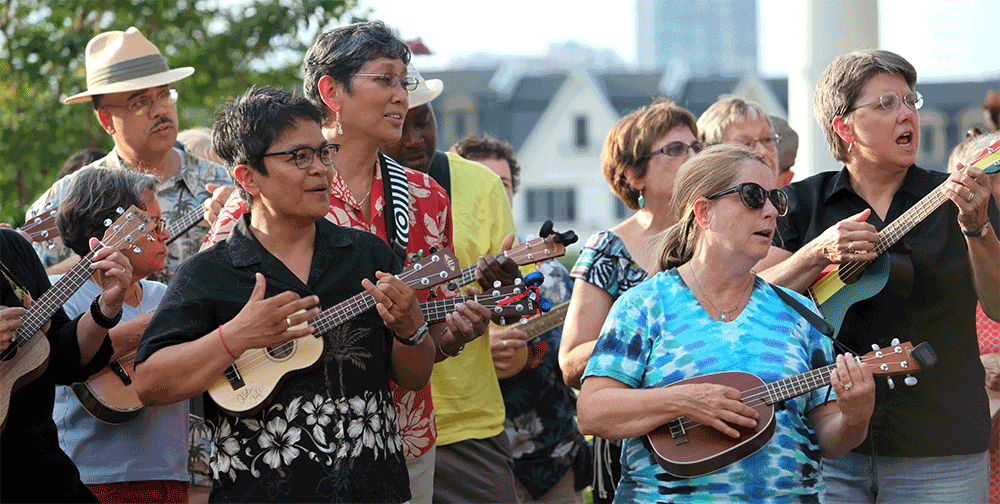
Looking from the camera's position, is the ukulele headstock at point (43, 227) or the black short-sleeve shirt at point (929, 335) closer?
the black short-sleeve shirt at point (929, 335)

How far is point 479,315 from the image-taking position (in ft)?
11.9

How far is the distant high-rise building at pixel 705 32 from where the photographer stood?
17788 centimetres

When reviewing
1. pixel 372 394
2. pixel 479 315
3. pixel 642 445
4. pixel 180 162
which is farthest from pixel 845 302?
pixel 180 162

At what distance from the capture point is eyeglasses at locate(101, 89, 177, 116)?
5.53 meters

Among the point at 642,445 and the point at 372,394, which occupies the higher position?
the point at 372,394

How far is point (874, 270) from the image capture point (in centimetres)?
387

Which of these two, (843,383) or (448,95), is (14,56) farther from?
(448,95)

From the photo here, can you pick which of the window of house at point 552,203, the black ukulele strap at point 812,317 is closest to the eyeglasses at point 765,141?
the black ukulele strap at point 812,317

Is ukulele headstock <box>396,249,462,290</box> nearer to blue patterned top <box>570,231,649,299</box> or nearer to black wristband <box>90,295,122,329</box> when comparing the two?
blue patterned top <box>570,231,649,299</box>

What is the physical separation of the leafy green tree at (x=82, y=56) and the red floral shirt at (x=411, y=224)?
21.8 feet

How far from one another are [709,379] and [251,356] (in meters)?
1.41

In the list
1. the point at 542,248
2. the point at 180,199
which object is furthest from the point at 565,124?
the point at 542,248

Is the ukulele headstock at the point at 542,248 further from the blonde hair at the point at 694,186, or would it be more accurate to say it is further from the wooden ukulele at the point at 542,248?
the blonde hair at the point at 694,186

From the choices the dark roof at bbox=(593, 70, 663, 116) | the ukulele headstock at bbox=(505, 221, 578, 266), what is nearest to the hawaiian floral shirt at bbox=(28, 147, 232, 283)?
the ukulele headstock at bbox=(505, 221, 578, 266)
